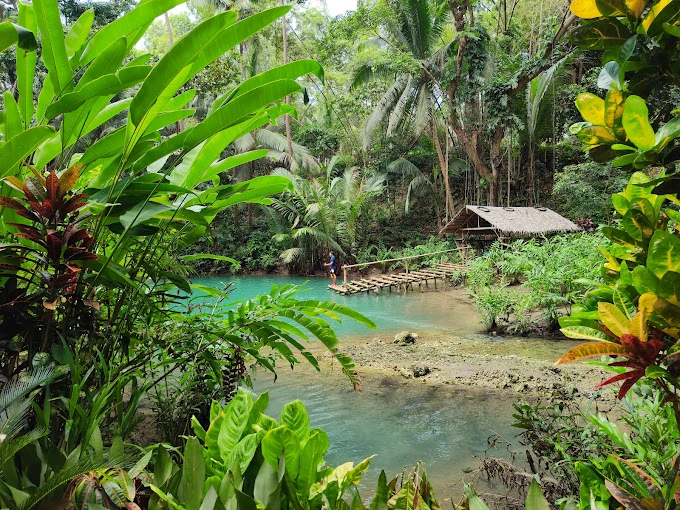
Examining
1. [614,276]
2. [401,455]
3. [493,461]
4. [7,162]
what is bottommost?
[401,455]

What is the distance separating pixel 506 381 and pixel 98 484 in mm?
4611

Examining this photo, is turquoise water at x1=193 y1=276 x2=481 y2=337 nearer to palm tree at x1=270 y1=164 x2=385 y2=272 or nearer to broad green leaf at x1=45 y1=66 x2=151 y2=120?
palm tree at x1=270 y1=164 x2=385 y2=272

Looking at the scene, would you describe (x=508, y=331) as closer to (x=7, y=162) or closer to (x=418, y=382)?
(x=418, y=382)

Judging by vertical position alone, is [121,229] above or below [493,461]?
above

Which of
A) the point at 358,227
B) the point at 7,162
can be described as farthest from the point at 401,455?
the point at 358,227

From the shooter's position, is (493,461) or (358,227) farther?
(358,227)

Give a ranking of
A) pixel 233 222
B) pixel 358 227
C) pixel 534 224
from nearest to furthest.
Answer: pixel 534 224, pixel 358 227, pixel 233 222

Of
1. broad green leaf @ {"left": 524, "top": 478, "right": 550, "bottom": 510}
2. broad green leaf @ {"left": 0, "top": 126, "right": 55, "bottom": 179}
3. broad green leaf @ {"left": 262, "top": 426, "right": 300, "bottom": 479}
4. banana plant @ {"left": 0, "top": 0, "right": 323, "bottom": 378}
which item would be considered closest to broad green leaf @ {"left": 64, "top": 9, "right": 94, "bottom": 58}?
banana plant @ {"left": 0, "top": 0, "right": 323, "bottom": 378}

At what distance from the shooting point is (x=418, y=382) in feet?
16.8

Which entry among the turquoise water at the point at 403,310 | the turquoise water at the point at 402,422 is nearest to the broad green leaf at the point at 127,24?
the turquoise water at the point at 402,422

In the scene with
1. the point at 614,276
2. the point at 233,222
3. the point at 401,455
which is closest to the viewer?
the point at 614,276

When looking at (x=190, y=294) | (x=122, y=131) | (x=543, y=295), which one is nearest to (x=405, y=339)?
(x=543, y=295)

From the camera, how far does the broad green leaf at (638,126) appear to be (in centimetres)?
81

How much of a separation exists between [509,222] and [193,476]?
12.6 metres
